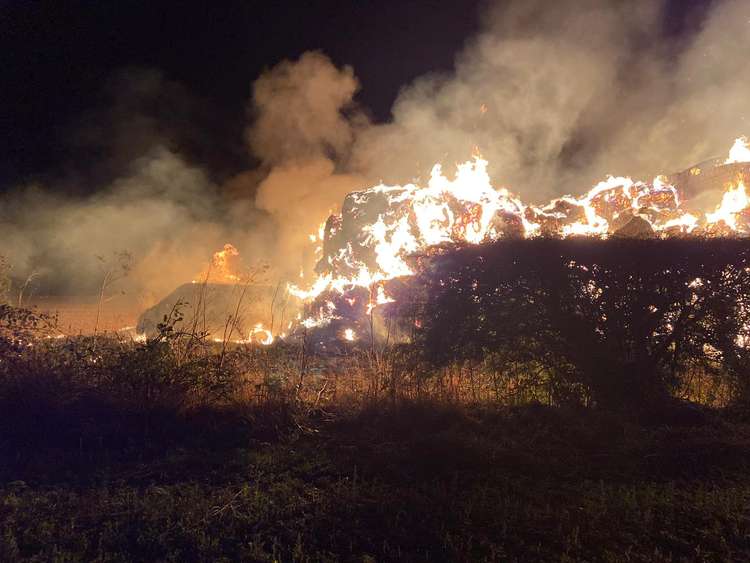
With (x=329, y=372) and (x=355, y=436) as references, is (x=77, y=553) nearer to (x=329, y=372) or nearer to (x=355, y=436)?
(x=355, y=436)

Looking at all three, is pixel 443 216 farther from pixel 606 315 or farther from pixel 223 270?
pixel 223 270

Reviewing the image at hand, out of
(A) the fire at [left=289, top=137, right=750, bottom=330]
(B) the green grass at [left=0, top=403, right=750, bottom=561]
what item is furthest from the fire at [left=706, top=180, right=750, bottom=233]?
(B) the green grass at [left=0, top=403, right=750, bottom=561]

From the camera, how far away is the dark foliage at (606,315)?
21.0 feet

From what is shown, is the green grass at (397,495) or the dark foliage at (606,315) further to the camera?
the dark foliage at (606,315)

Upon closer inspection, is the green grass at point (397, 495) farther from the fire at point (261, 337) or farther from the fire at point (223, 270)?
the fire at point (223, 270)

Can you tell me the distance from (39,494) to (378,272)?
12.7 m

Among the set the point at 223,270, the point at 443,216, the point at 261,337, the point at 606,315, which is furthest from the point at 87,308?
the point at 606,315

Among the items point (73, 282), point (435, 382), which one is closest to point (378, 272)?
point (435, 382)

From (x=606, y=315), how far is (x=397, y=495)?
14.0ft

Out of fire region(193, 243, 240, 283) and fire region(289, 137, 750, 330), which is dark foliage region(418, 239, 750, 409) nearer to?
fire region(289, 137, 750, 330)

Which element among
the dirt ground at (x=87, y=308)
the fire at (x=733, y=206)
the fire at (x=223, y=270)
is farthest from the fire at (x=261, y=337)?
the fire at (x=733, y=206)

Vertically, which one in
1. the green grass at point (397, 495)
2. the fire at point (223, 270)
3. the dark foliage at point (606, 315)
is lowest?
the green grass at point (397, 495)

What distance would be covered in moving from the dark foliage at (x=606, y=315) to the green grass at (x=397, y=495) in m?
0.81

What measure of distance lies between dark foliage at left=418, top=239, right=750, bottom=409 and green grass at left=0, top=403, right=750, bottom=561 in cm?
81
